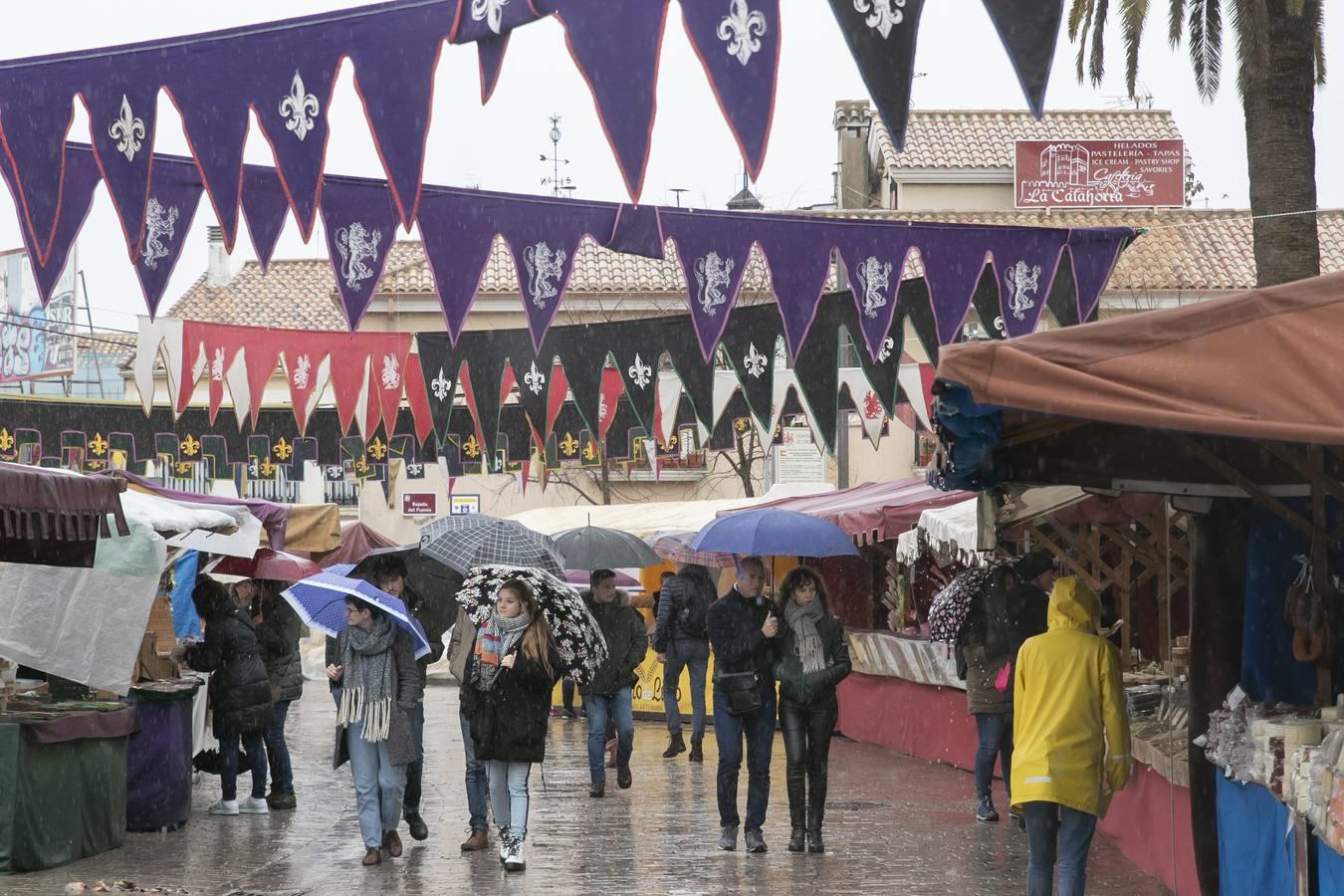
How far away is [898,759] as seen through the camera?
18812 millimetres

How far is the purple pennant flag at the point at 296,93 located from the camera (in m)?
9.38

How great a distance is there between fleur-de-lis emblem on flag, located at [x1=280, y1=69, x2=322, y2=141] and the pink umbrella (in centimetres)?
763

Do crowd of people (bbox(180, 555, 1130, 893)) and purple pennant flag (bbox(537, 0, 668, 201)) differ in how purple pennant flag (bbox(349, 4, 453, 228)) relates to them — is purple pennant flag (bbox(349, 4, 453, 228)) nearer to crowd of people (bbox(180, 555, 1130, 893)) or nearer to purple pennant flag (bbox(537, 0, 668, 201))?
purple pennant flag (bbox(537, 0, 668, 201))

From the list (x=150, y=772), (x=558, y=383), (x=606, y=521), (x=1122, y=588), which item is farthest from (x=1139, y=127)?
(x=150, y=772)

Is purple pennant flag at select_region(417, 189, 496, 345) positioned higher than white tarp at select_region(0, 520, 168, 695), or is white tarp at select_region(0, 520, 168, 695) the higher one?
purple pennant flag at select_region(417, 189, 496, 345)

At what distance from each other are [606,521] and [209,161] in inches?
743

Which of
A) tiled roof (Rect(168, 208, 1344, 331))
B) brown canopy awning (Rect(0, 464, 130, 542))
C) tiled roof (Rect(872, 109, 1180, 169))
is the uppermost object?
tiled roof (Rect(872, 109, 1180, 169))

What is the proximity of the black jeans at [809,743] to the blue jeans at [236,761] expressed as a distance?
4.61 m

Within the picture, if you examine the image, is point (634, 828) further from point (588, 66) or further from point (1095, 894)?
point (588, 66)

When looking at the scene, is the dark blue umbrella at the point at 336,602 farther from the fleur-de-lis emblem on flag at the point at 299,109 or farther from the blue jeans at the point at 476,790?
the fleur-de-lis emblem on flag at the point at 299,109

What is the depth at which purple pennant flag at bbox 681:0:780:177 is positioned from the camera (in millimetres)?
7969

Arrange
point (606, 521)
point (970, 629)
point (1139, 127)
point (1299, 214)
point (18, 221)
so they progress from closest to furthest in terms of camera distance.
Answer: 1. point (18, 221)
2. point (1299, 214)
3. point (970, 629)
4. point (606, 521)
5. point (1139, 127)

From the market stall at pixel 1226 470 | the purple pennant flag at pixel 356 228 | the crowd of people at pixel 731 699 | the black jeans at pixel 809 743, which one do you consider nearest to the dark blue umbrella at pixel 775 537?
the crowd of people at pixel 731 699

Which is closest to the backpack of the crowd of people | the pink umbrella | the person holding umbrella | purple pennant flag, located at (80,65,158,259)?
the crowd of people
